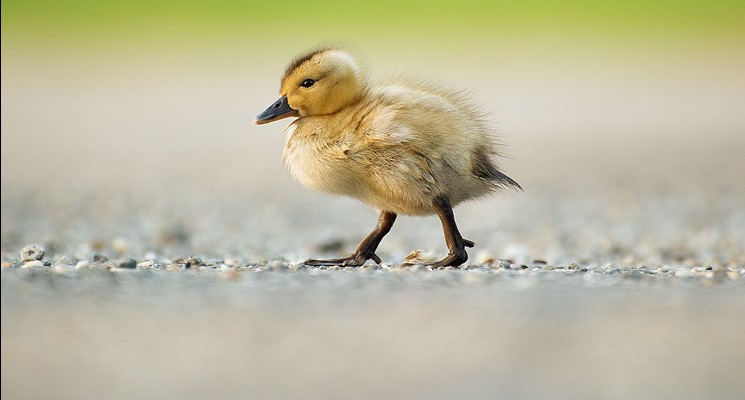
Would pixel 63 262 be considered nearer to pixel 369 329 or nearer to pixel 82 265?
pixel 82 265

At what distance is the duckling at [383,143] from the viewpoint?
5.62 metres

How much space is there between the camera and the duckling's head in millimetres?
5898

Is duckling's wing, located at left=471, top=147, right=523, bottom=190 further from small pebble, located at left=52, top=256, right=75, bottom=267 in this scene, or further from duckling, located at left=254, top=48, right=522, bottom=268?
small pebble, located at left=52, top=256, right=75, bottom=267

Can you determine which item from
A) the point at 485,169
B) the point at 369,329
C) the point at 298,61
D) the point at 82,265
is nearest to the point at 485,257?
the point at 485,169

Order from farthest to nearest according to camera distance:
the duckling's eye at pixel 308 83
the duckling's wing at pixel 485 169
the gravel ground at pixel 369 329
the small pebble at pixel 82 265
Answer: the duckling's eye at pixel 308 83 < the duckling's wing at pixel 485 169 < the small pebble at pixel 82 265 < the gravel ground at pixel 369 329

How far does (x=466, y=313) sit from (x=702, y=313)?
897mm

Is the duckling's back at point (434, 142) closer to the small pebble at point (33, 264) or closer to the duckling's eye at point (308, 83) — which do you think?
the duckling's eye at point (308, 83)

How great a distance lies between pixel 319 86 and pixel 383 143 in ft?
1.70

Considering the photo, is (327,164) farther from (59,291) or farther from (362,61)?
(59,291)

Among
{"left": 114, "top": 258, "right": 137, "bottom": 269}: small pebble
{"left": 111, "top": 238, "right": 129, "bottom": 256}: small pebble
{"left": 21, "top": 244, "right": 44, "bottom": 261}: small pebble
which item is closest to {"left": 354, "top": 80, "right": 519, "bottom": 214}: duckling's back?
{"left": 114, "top": 258, "right": 137, "bottom": 269}: small pebble

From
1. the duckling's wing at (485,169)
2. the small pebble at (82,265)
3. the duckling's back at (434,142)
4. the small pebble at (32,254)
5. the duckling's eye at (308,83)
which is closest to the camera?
the small pebble at (82,265)

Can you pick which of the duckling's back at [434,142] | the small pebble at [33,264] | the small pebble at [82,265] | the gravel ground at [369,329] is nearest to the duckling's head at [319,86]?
the duckling's back at [434,142]

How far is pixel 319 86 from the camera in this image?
591 centimetres

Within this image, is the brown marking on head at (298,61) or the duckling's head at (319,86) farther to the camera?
the brown marking on head at (298,61)
